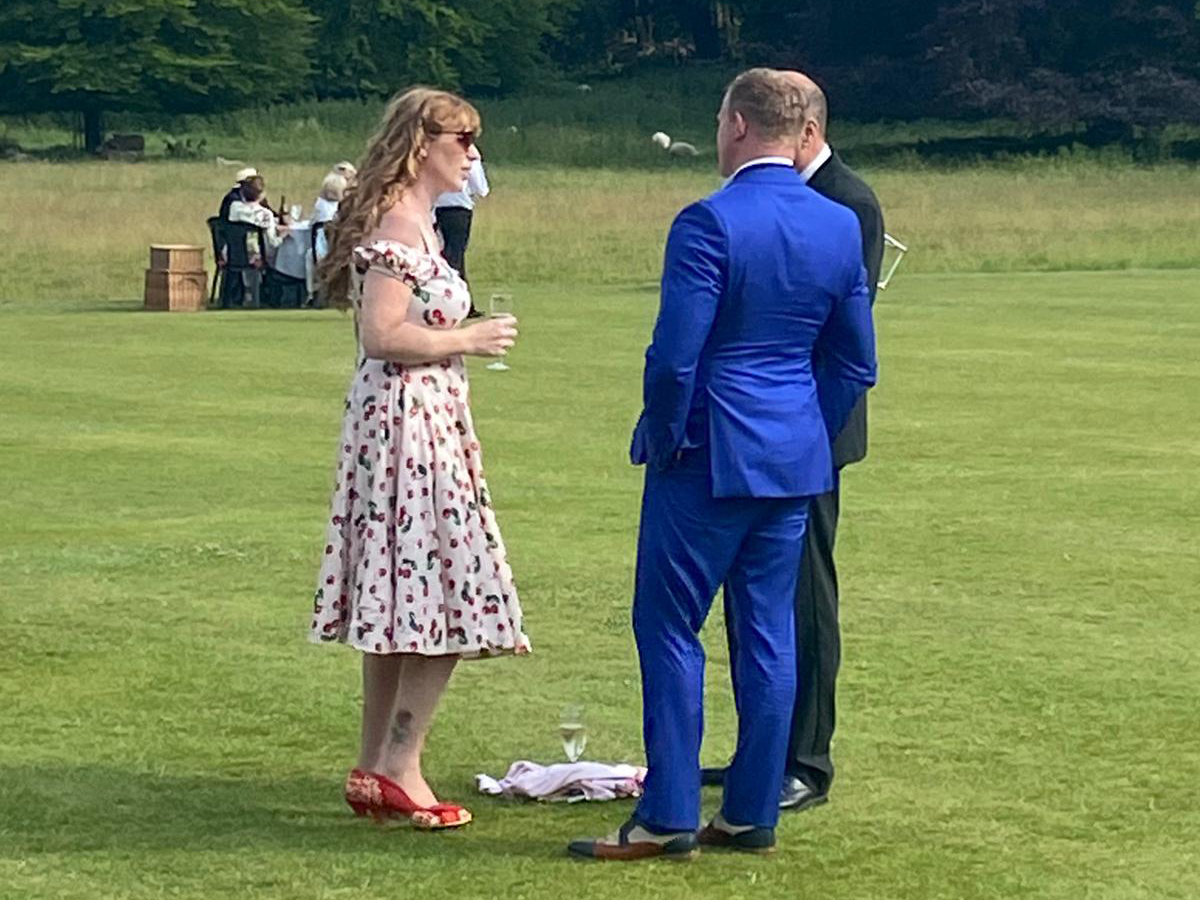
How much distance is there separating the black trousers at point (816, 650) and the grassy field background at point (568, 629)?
0.15m

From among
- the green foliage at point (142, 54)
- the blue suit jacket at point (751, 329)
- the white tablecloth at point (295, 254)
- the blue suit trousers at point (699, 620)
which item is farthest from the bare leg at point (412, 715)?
the green foliage at point (142, 54)

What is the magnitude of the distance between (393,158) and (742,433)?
1180 mm

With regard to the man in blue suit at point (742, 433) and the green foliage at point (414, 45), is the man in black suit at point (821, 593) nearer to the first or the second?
the man in blue suit at point (742, 433)

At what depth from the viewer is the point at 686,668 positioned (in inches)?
246

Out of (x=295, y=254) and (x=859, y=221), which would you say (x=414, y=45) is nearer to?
(x=295, y=254)

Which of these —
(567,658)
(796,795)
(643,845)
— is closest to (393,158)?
(643,845)

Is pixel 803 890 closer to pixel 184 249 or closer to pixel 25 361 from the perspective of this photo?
pixel 25 361

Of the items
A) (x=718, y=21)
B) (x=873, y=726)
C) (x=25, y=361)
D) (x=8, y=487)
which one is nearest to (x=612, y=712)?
(x=873, y=726)

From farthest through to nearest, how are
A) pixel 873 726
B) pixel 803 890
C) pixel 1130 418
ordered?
pixel 1130 418 → pixel 873 726 → pixel 803 890

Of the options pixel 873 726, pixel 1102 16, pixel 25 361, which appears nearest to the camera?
pixel 873 726

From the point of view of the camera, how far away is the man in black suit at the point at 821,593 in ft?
21.9

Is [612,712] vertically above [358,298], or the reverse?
[358,298]

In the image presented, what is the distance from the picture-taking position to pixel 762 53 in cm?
7519

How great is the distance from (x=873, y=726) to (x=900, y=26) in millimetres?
68195
